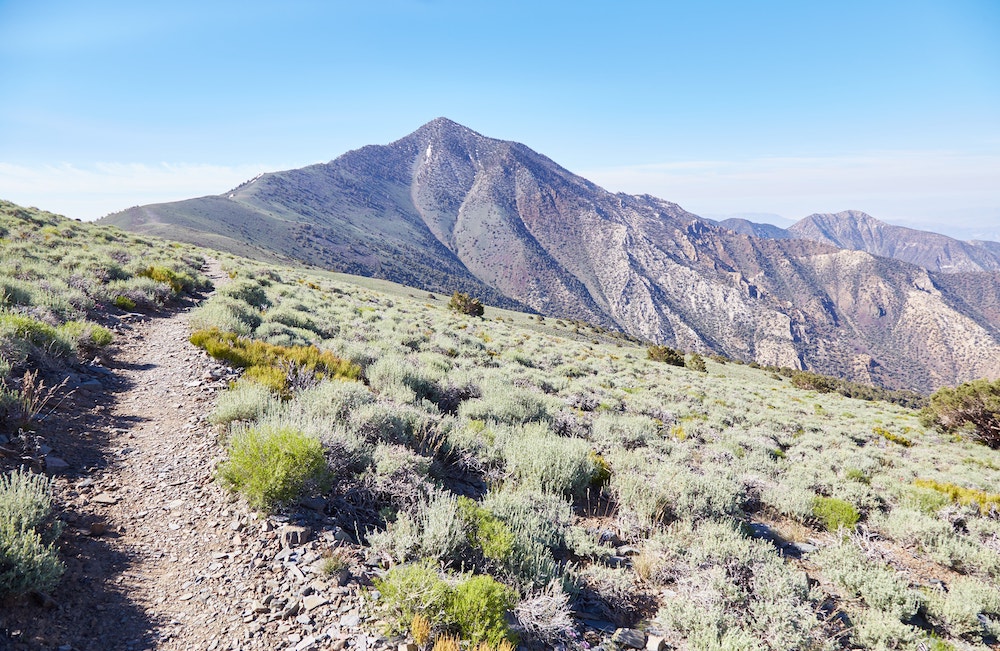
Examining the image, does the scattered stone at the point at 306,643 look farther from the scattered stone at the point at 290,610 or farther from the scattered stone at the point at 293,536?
the scattered stone at the point at 293,536

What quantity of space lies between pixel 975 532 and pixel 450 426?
30.0 ft

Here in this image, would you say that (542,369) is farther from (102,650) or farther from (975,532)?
(102,650)

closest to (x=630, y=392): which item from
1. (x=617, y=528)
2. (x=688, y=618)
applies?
(x=617, y=528)

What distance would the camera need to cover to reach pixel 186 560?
4.23 meters

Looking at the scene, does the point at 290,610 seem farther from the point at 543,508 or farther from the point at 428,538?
the point at 543,508

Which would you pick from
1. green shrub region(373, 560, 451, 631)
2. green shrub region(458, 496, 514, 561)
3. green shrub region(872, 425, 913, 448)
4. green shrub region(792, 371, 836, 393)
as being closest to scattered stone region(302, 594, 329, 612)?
green shrub region(373, 560, 451, 631)

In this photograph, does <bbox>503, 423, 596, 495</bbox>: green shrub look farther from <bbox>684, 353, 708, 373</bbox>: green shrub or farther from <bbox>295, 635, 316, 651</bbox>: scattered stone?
<bbox>684, 353, 708, 373</bbox>: green shrub

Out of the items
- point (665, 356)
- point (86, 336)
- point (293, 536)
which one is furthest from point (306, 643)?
point (665, 356)

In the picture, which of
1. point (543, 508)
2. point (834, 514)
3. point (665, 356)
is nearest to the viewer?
point (543, 508)

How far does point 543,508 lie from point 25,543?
5073mm

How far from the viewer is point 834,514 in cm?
750

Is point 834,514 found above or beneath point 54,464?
beneath

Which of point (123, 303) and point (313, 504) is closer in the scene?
point (313, 504)

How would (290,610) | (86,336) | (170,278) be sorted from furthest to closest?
(170,278), (86,336), (290,610)
